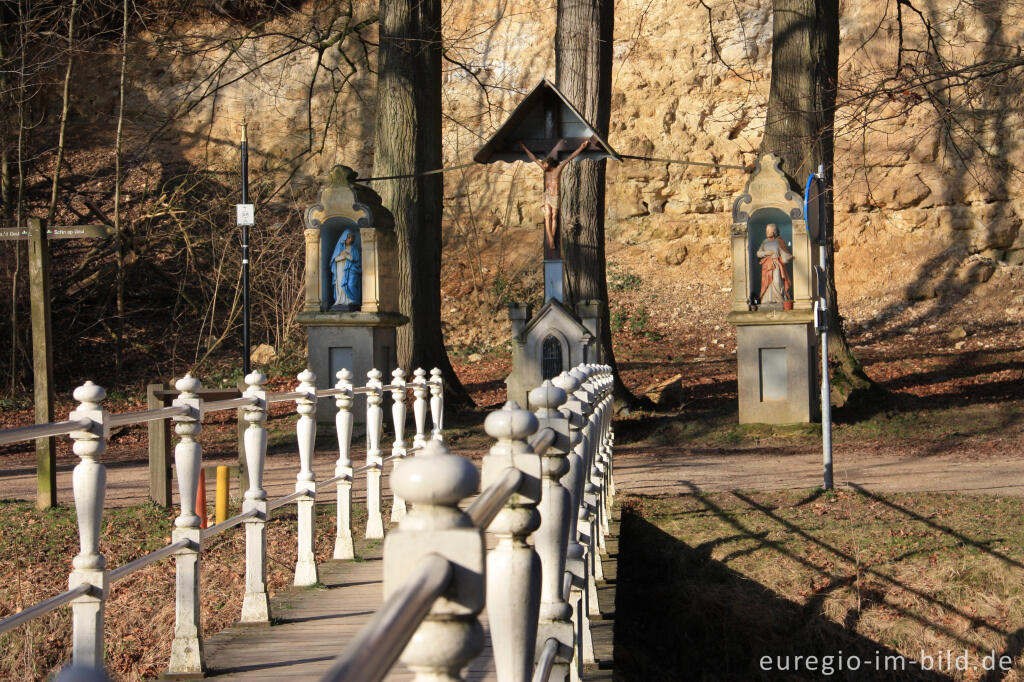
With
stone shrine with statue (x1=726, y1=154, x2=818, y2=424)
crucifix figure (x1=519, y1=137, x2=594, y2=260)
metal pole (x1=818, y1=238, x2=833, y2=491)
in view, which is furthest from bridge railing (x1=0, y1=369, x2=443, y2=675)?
stone shrine with statue (x1=726, y1=154, x2=818, y2=424)

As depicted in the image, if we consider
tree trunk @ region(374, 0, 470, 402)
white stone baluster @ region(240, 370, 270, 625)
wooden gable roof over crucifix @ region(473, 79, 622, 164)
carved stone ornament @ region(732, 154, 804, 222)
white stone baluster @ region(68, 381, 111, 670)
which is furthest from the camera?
tree trunk @ region(374, 0, 470, 402)

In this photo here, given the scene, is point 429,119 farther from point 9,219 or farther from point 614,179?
point 614,179

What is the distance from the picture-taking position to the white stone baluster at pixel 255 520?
18.6 ft

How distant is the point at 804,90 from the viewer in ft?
55.3

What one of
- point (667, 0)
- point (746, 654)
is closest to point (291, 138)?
point (667, 0)

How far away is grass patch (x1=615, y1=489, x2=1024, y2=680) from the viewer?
7.53 m

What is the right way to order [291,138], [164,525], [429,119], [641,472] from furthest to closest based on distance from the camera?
[291,138] → [429,119] → [641,472] → [164,525]

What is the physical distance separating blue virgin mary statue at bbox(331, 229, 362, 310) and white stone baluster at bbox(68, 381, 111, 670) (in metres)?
11.6

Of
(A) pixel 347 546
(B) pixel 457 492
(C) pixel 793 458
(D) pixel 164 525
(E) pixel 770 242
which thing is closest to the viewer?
(B) pixel 457 492

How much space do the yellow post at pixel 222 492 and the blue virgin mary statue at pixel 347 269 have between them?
7036mm

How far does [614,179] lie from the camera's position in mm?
29203

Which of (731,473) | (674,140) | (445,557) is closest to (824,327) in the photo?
(731,473)

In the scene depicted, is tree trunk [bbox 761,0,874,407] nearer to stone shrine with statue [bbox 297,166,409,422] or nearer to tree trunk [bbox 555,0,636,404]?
tree trunk [bbox 555,0,636,404]

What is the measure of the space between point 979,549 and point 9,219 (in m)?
18.4
